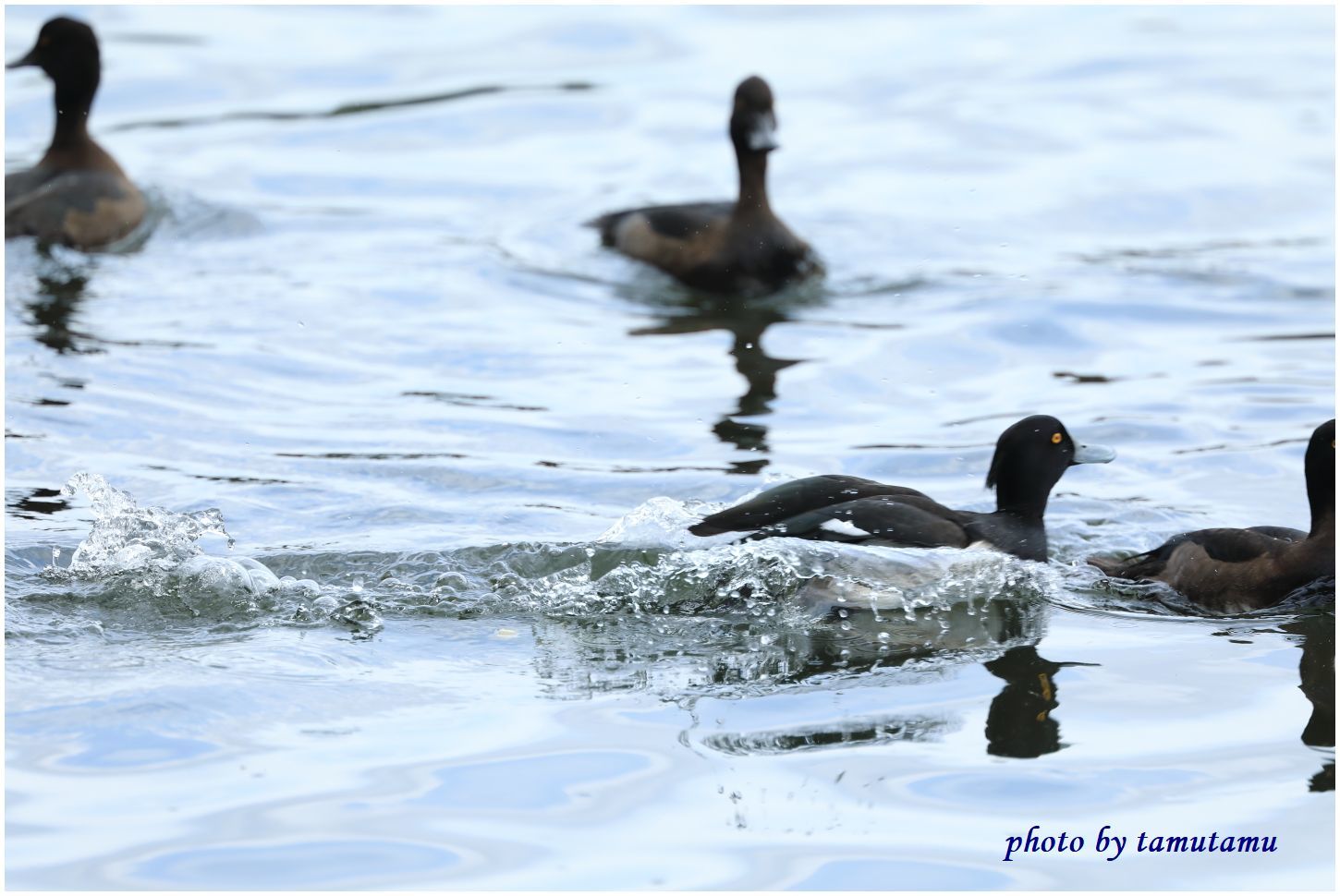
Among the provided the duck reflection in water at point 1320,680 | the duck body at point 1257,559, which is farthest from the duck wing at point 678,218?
the duck reflection in water at point 1320,680

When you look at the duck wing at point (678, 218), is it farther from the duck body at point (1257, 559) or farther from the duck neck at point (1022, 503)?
the duck body at point (1257, 559)

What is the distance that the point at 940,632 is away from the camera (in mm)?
7062

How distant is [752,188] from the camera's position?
12719 millimetres

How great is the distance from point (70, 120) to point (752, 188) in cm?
500

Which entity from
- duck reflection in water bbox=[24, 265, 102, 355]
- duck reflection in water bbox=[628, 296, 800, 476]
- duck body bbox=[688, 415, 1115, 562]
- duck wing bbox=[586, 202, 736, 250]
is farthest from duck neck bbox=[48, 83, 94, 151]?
duck body bbox=[688, 415, 1115, 562]

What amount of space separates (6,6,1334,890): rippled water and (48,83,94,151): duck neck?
2.85 feet

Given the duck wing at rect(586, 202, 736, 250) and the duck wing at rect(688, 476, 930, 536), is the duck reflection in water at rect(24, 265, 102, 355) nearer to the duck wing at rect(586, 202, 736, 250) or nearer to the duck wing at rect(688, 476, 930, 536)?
the duck wing at rect(586, 202, 736, 250)

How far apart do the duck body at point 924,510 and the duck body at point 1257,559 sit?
1.71ft

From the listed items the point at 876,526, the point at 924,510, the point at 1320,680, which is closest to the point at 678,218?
the point at 924,510

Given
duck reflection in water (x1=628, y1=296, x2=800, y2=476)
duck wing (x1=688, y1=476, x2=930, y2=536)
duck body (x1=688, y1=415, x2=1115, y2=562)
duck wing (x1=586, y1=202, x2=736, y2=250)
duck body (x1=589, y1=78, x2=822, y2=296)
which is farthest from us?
duck wing (x1=586, y1=202, x2=736, y2=250)

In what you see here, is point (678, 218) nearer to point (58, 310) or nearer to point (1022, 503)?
point (58, 310)

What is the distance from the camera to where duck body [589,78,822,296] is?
40.9 feet

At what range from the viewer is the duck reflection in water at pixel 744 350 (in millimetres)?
9727

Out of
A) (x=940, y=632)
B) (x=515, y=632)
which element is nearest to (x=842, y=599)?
(x=940, y=632)
